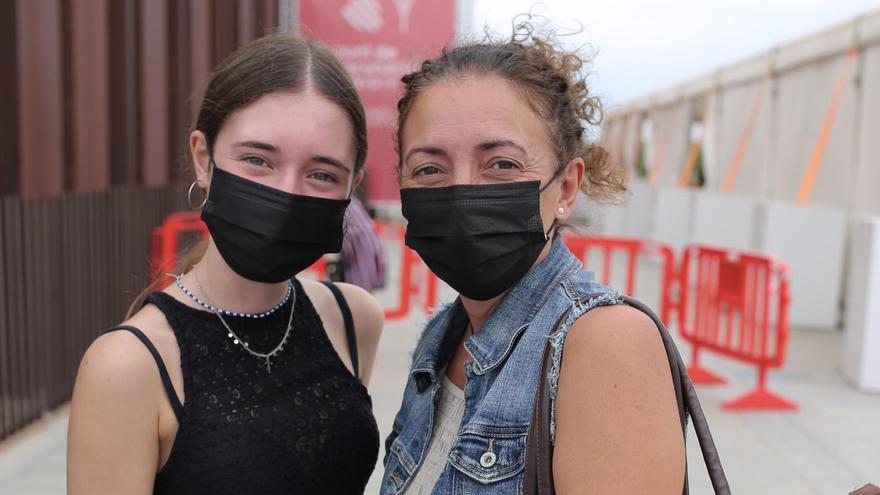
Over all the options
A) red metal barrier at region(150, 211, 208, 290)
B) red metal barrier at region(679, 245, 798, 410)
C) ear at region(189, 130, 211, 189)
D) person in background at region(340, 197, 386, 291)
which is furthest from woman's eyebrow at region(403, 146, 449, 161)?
red metal barrier at region(679, 245, 798, 410)

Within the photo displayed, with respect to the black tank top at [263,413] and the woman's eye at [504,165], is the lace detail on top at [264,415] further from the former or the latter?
the woman's eye at [504,165]

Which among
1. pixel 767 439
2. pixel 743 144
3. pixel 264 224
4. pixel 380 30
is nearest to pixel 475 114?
pixel 264 224

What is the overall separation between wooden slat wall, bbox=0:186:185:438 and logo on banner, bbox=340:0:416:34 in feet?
8.75

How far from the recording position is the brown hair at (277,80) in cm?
194

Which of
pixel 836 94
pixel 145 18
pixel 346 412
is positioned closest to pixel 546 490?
pixel 346 412

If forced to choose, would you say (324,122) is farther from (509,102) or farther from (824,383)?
(824,383)

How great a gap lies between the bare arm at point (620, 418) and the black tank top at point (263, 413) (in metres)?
0.75

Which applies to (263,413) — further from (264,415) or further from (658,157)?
(658,157)

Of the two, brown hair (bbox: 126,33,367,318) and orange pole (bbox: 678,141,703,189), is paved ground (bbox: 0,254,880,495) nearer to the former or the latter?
brown hair (bbox: 126,33,367,318)

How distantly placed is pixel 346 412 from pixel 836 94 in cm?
1072

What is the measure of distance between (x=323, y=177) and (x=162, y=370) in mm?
551

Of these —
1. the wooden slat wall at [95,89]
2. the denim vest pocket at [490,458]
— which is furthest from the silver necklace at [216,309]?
the wooden slat wall at [95,89]

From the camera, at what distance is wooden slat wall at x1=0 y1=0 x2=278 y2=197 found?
5.57m

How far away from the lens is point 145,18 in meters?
7.89
